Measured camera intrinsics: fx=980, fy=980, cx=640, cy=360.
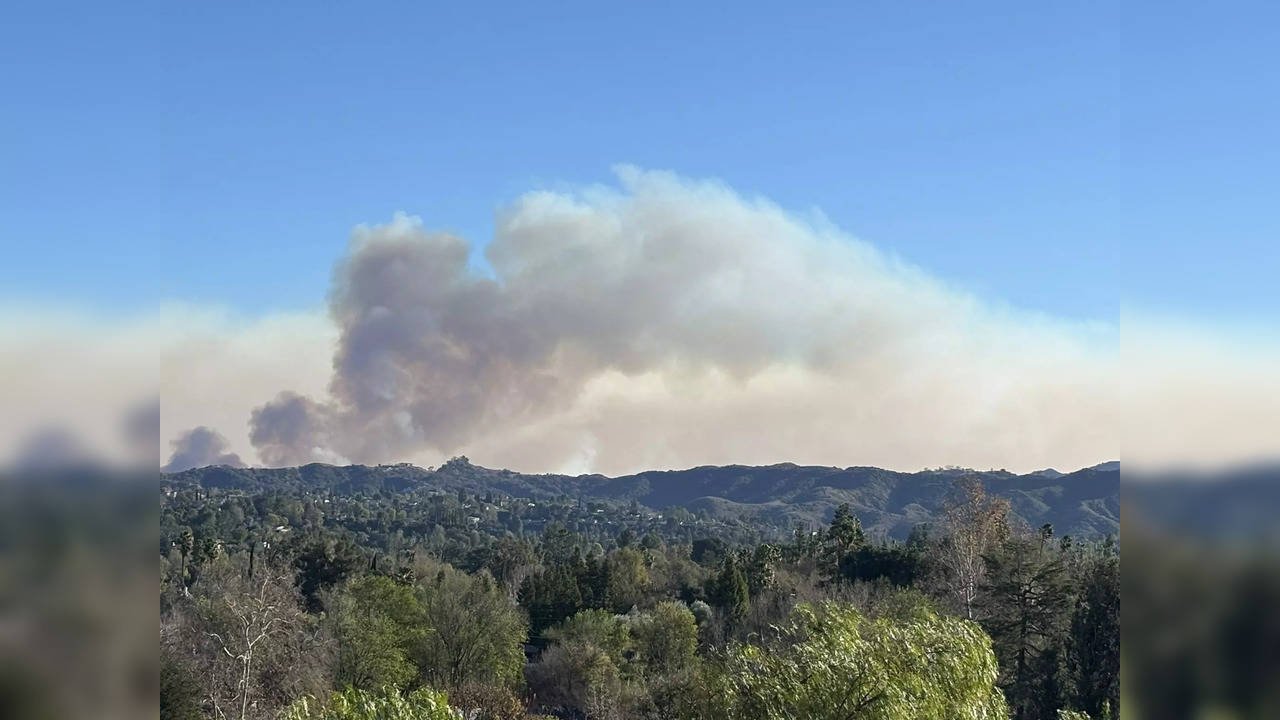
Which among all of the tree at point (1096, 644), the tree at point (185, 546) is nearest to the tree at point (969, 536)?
the tree at point (1096, 644)

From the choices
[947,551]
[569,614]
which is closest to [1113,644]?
[947,551]

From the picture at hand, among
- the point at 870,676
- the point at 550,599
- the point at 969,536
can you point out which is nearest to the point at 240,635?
the point at 870,676

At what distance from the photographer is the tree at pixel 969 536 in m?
61.3

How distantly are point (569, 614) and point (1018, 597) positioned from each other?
42763mm

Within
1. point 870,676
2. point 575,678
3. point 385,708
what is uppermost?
point 870,676

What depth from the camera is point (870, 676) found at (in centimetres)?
2133

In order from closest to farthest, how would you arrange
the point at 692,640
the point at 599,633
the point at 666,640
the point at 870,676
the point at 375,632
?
the point at 870,676
the point at 375,632
the point at 692,640
the point at 666,640
the point at 599,633

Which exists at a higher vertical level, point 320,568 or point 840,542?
point 840,542

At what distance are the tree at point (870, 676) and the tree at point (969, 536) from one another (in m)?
34.1

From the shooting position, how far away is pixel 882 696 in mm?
20641

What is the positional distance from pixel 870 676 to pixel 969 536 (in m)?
50.2

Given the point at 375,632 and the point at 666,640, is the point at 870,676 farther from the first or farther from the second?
the point at 666,640

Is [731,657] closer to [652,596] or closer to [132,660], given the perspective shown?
[132,660]

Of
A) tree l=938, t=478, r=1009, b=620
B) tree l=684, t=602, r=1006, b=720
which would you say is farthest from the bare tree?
tree l=938, t=478, r=1009, b=620
